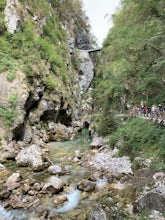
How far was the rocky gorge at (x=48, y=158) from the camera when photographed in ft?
25.5

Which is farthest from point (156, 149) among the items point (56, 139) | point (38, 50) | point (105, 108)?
point (38, 50)

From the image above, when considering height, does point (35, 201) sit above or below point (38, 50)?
below

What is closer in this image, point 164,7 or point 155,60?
point 164,7

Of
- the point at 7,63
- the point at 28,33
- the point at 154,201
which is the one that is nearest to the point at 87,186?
the point at 154,201

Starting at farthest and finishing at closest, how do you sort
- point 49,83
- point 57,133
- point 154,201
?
point 49,83 → point 57,133 → point 154,201

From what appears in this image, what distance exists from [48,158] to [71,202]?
20.5 ft

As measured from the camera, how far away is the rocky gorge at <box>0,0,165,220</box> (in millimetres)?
7777

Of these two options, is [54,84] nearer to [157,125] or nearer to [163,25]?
[157,125]

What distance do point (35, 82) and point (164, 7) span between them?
1429 centimetres

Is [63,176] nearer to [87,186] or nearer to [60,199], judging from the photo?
[87,186]

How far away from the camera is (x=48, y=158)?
14.5m

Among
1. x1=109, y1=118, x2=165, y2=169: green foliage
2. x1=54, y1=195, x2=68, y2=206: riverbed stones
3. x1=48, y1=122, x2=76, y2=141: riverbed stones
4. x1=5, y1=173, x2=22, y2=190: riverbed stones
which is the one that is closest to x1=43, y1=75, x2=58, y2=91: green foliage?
x1=48, y1=122, x2=76, y2=141: riverbed stones

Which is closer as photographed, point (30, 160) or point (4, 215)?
point (4, 215)

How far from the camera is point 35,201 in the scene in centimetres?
861
